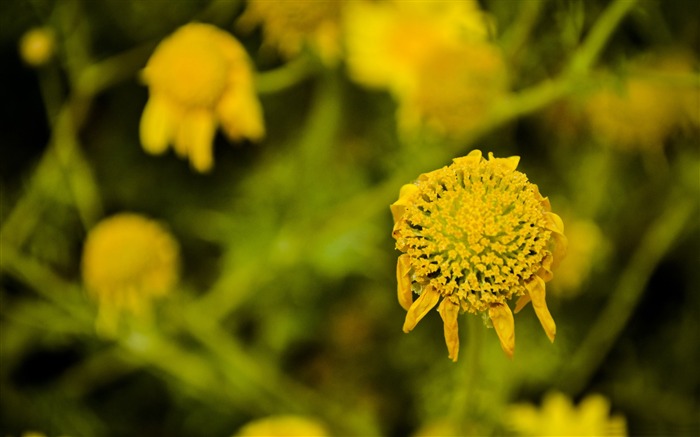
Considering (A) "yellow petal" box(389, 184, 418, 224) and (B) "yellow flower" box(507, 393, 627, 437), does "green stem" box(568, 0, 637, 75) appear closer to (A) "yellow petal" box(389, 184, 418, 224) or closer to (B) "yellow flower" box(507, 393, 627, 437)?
(A) "yellow petal" box(389, 184, 418, 224)

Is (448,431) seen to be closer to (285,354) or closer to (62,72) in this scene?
(285,354)

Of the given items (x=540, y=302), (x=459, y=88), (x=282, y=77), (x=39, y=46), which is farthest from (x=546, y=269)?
(x=39, y=46)

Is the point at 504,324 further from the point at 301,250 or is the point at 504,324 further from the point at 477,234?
the point at 301,250

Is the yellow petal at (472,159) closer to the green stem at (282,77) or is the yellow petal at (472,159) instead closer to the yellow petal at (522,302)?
the yellow petal at (522,302)

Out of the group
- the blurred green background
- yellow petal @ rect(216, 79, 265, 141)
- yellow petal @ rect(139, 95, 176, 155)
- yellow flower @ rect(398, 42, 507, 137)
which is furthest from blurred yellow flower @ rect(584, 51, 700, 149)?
yellow petal @ rect(139, 95, 176, 155)

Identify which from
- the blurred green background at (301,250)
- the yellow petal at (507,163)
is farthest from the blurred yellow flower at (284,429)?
the yellow petal at (507,163)

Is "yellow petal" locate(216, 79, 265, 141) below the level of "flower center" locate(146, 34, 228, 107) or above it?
below
